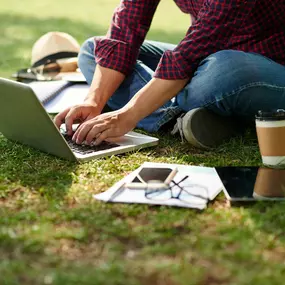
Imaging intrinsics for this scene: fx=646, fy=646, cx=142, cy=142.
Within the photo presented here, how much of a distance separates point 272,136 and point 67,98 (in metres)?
1.32

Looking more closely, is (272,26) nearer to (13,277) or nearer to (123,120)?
(123,120)

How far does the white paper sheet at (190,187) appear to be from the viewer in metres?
1.73

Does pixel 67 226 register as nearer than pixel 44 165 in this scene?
Yes

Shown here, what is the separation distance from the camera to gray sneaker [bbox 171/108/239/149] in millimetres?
2271

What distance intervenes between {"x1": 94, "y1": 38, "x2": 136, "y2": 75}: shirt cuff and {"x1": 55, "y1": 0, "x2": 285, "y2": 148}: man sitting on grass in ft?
0.04

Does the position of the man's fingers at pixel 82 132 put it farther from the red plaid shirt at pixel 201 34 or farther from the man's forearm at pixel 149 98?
the red plaid shirt at pixel 201 34

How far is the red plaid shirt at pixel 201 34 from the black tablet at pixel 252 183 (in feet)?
1.63

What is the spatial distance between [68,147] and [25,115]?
171 mm

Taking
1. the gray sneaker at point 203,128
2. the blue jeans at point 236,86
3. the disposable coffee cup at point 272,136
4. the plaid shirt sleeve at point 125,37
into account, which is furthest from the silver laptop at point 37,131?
the disposable coffee cup at point 272,136

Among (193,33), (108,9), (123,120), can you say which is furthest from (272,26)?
(108,9)

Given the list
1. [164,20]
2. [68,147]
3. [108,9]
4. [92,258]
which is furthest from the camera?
[108,9]

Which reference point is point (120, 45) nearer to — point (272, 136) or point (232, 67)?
point (232, 67)

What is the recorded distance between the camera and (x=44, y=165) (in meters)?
2.11

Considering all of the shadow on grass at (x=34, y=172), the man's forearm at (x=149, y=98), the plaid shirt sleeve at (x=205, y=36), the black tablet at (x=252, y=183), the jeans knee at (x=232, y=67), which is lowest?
the black tablet at (x=252, y=183)
